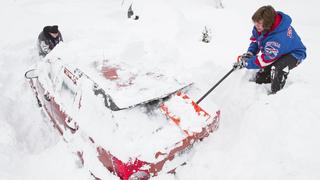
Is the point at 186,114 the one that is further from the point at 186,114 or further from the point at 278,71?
the point at 278,71

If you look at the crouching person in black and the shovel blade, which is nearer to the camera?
the shovel blade

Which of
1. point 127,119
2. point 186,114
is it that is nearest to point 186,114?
point 186,114

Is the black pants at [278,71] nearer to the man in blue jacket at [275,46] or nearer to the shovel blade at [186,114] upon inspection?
the man in blue jacket at [275,46]

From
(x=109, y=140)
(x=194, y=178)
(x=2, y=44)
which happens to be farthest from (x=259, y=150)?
(x=2, y=44)

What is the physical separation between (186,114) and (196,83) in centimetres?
80

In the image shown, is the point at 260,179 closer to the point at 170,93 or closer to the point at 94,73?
the point at 170,93

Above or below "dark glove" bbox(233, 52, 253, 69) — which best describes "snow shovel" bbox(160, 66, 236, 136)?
below

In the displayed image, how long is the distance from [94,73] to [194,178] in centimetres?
187

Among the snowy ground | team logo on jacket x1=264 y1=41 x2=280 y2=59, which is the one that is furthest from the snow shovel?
team logo on jacket x1=264 y1=41 x2=280 y2=59

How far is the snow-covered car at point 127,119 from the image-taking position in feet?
11.6

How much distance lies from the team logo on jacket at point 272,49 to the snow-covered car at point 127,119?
47.3 inches

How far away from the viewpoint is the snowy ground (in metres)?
3.95

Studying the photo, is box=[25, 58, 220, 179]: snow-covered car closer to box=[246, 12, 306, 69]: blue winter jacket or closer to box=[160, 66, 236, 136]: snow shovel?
box=[160, 66, 236, 136]: snow shovel

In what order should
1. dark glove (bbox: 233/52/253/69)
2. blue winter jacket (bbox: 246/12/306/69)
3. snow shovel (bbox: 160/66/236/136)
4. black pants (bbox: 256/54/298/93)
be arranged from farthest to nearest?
dark glove (bbox: 233/52/253/69) < black pants (bbox: 256/54/298/93) < blue winter jacket (bbox: 246/12/306/69) < snow shovel (bbox: 160/66/236/136)
